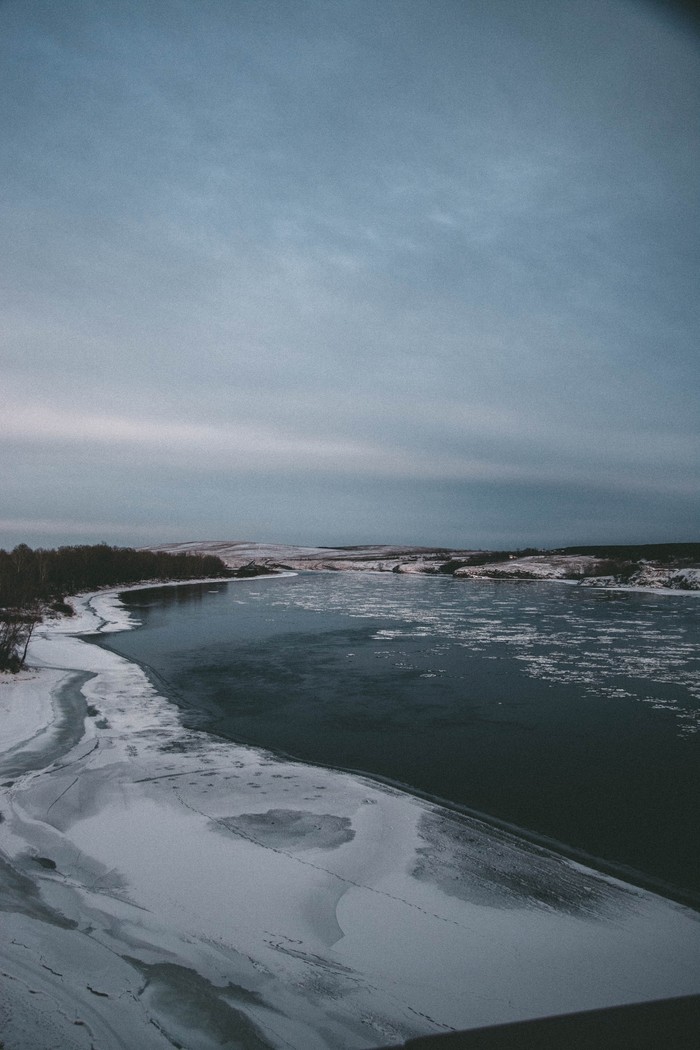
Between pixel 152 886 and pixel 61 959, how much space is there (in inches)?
29.2

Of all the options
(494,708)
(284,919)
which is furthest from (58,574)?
(284,919)

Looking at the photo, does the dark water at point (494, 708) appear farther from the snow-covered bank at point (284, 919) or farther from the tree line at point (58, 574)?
the tree line at point (58, 574)

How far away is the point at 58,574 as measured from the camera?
28422 mm

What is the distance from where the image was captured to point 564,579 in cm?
4006

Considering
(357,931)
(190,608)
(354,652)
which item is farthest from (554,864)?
(190,608)

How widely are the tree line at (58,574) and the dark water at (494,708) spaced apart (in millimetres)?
2351

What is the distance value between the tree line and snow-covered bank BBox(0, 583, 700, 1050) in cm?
533

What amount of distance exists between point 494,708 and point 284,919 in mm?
5245

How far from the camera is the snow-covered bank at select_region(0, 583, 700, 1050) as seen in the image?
2.30 metres

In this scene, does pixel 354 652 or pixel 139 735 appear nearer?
pixel 139 735

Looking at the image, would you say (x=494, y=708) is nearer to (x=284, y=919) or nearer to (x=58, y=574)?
(x=284, y=919)

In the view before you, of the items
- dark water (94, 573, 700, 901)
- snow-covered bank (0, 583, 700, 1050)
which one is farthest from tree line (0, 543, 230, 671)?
→ snow-covered bank (0, 583, 700, 1050)

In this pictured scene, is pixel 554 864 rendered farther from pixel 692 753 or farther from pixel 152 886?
pixel 692 753

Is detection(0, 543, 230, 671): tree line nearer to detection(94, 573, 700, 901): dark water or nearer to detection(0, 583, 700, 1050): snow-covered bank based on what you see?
detection(94, 573, 700, 901): dark water
